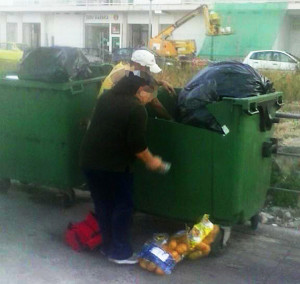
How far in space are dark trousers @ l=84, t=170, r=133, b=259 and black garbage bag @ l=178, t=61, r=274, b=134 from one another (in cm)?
71

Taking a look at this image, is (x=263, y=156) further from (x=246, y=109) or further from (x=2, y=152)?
(x=2, y=152)

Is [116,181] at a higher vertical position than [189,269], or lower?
higher

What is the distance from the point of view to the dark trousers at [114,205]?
14.6 ft

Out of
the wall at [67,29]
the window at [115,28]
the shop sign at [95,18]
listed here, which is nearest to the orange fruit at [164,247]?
the window at [115,28]

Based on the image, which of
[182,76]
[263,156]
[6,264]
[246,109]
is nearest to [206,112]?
[246,109]

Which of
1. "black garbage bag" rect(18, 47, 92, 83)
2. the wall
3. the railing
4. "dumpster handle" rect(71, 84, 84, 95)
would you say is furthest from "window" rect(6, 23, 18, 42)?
"dumpster handle" rect(71, 84, 84, 95)

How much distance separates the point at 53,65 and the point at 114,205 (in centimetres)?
159

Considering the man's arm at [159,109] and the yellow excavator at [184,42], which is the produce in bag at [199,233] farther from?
the yellow excavator at [184,42]

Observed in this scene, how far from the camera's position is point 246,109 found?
445 centimetres

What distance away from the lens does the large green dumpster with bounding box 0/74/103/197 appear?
5340 mm

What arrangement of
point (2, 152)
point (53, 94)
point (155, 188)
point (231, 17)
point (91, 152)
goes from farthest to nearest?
point (231, 17), point (2, 152), point (53, 94), point (155, 188), point (91, 152)

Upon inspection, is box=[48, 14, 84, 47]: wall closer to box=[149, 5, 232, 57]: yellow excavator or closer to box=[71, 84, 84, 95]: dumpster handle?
box=[149, 5, 232, 57]: yellow excavator

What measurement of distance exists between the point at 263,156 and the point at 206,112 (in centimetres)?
74

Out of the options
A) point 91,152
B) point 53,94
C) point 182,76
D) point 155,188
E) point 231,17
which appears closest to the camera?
point 91,152
